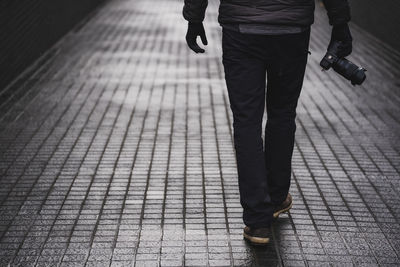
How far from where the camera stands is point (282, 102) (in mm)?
3422

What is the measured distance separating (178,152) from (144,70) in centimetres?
325

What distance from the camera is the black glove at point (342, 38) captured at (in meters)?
3.26

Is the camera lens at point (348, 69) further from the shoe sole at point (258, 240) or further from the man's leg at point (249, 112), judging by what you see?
the shoe sole at point (258, 240)

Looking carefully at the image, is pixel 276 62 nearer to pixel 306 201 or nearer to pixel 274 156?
pixel 274 156

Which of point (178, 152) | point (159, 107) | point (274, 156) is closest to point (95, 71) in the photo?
point (159, 107)

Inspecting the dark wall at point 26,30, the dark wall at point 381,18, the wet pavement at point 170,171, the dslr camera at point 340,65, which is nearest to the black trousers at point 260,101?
the dslr camera at point 340,65

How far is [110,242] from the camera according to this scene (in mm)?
3520

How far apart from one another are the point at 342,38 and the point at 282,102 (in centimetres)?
51

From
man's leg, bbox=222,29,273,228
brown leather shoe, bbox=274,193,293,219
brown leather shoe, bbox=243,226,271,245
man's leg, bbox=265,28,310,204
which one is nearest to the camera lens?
man's leg, bbox=265,28,310,204

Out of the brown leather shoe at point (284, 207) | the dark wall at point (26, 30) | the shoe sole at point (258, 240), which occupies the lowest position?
the dark wall at point (26, 30)

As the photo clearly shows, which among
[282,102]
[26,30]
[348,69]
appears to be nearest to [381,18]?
[26,30]

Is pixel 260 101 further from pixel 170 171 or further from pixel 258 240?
pixel 170 171

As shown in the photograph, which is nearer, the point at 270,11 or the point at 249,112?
the point at 270,11

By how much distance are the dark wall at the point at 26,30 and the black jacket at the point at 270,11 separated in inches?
170
